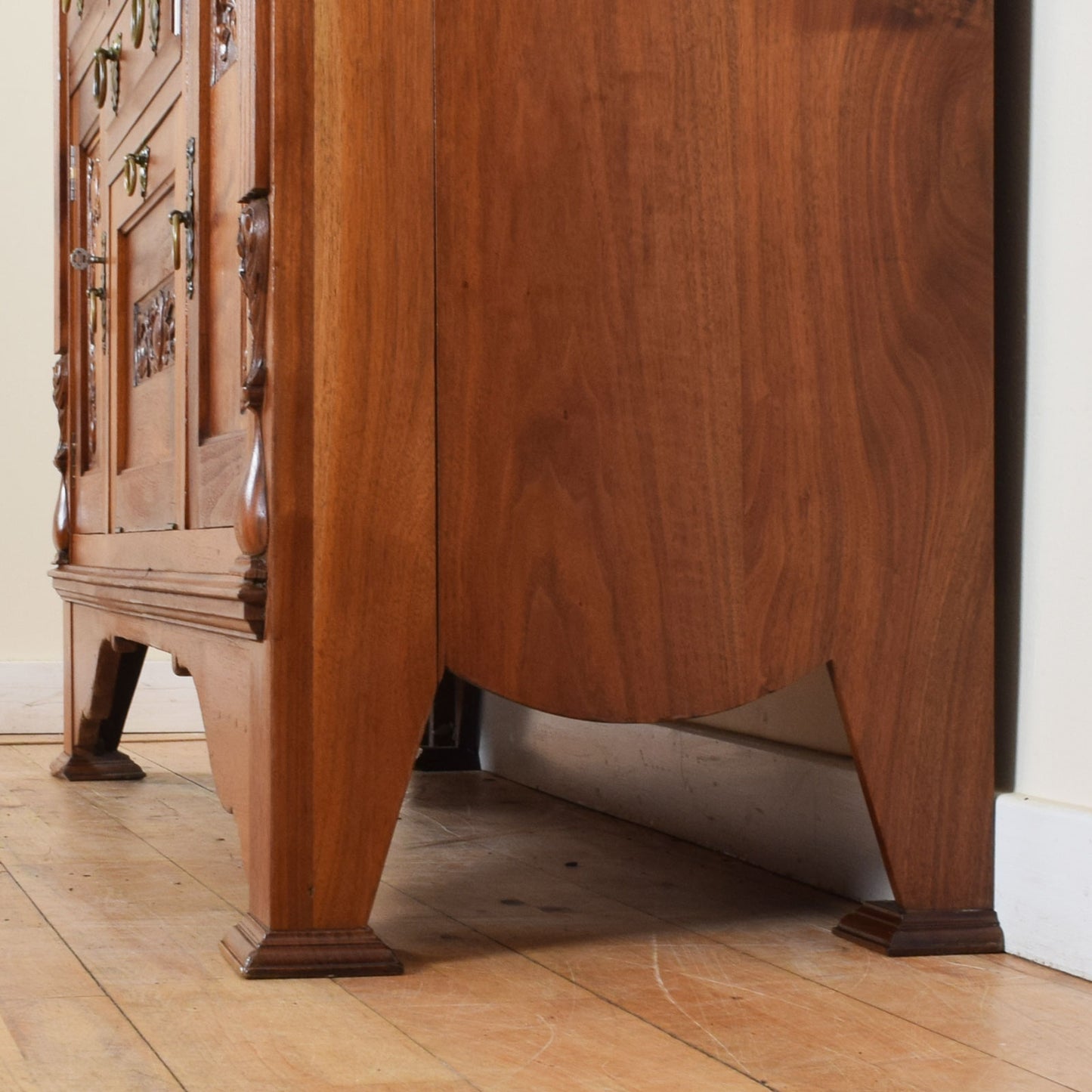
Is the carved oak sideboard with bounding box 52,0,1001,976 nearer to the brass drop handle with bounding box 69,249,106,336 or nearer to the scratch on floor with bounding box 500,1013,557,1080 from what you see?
the scratch on floor with bounding box 500,1013,557,1080

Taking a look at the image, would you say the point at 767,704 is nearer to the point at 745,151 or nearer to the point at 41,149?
the point at 745,151

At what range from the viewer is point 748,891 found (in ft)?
4.56

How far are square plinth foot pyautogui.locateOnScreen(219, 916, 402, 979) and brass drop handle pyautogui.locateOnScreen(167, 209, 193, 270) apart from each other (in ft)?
2.17

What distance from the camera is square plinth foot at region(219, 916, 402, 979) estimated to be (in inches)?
42.8

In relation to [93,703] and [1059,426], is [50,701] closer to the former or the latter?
[93,703]

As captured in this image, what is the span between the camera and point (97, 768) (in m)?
2.19

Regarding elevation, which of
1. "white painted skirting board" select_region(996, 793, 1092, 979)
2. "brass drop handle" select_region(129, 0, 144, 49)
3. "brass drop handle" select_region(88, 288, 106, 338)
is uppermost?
"brass drop handle" select_region(129, 0, 144, 49)

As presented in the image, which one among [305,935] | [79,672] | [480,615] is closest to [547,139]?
Answer: [480,615]

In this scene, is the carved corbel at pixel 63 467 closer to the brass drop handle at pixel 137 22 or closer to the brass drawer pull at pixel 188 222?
the brass drop handle at pixel 137 22

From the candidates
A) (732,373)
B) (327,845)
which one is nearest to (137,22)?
(732,373)

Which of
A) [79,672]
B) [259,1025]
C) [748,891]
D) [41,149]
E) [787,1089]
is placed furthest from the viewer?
[41,149]

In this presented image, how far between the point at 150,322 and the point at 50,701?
1.24m

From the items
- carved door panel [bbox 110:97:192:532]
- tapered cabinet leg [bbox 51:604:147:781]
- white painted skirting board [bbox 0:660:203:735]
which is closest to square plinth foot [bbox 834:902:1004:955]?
carved door panel [bbox 110:97:192:532]

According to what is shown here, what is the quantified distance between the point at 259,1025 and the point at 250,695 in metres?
0.27
